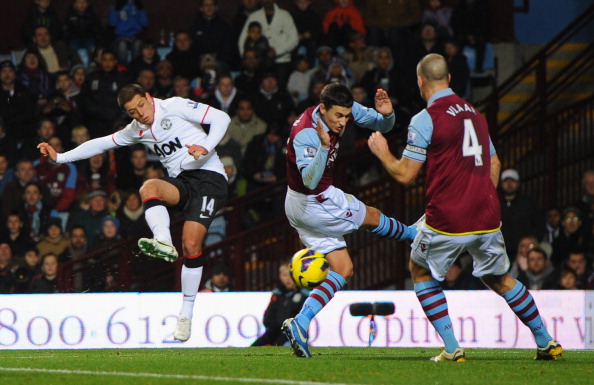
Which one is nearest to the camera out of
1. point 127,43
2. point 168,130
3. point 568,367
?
point 568,367

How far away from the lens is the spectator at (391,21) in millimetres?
18125

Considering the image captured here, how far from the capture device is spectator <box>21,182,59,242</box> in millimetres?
15242

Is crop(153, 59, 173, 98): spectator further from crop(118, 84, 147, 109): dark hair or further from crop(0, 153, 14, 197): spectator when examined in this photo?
crop(118, 84, 147, 109): dark hair

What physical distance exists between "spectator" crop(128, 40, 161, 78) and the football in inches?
320

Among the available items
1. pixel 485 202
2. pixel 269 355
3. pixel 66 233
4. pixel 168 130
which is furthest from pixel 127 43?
pixel 485 202

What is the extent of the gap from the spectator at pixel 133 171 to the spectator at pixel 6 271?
1.93 meters

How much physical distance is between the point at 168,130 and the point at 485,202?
334 cm

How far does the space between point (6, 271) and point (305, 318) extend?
661 centimetres

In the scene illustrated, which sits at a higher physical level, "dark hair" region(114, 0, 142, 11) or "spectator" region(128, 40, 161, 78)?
"dark hair" region(114, 0, 142, 11)

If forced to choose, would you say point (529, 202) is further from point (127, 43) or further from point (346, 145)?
point (127, 43)

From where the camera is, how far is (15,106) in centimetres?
1644

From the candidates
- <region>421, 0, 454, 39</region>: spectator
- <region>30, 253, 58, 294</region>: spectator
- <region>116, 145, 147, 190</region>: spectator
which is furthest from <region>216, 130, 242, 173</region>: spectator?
<region>421, 0, 454, 39</region>: spectator

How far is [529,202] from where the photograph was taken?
47.2 feet

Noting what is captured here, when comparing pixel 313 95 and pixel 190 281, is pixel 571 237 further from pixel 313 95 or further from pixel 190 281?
pixel 190 281
